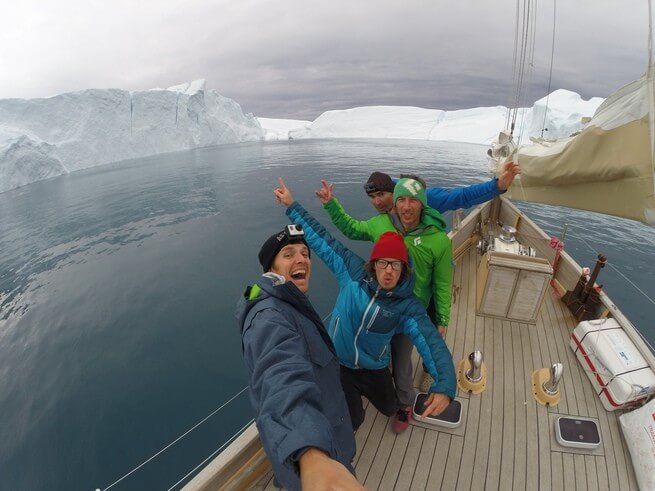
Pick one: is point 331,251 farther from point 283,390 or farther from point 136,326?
point 136,326

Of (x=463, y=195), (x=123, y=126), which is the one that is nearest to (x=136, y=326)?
(x=463, y=195)

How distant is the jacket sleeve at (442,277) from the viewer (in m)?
2.68

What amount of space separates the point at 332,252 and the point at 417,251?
2.50ft

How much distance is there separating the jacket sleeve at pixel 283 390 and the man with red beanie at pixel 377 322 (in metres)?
0.82

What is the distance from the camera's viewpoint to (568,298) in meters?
4.67

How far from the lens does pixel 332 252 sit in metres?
2.56

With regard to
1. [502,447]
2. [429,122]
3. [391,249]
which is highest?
[429,122]

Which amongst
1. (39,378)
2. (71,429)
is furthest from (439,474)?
(39,378)

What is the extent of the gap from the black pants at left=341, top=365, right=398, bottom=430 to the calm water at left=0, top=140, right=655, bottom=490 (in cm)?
305

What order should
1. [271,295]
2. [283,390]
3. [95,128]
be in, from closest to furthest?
[283,390], [271,295], [95,128]

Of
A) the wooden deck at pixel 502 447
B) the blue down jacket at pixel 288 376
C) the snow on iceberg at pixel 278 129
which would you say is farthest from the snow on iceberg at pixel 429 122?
the blue down jacket at pixel 288 376

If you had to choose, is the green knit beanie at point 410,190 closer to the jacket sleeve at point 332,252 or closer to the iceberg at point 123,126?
the jacket sleeve at point 332,252

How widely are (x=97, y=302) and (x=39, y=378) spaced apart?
9.23 ft

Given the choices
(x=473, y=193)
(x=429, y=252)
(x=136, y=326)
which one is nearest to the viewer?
(x=429, y=252)
